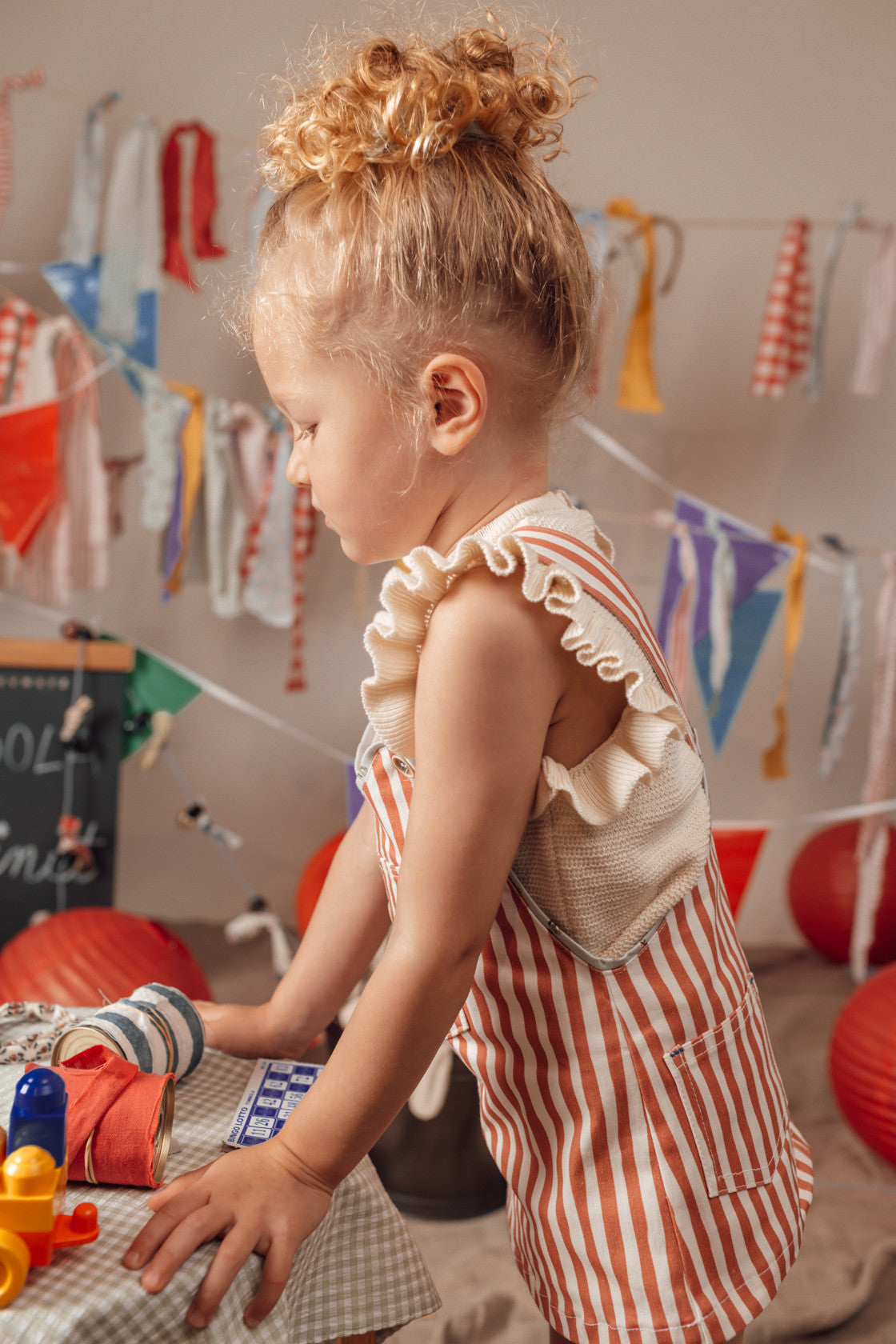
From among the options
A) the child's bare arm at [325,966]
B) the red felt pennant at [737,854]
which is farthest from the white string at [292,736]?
the child's bare arm at [325,966]

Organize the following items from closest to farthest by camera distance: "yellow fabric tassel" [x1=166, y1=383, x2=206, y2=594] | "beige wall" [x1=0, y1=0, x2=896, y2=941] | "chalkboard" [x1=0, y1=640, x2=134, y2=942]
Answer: "chalkboard" [x1=0, y1=640, x2=134, y2=942] < "yellow fabric tassel" [x1=166, y1=383, x2=206, y2=594] < "beige wall" [x1=0, y1=0, x2=896, y2=941]

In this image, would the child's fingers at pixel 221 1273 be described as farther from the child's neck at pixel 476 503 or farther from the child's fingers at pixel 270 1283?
the child's neck at pixel 476 503

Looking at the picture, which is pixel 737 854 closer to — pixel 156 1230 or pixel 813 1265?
pixel 813 1265

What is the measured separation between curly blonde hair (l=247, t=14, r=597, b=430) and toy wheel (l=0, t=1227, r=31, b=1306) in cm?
44

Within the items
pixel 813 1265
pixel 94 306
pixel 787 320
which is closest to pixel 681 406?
pixel 787 320

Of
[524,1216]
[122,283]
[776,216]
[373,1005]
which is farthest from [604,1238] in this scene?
[776,216]

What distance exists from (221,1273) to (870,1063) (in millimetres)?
1345

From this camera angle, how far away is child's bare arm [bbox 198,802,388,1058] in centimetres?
72

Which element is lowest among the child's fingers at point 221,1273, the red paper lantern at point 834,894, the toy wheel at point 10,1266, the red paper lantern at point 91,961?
the red paper lantern at point 834,894

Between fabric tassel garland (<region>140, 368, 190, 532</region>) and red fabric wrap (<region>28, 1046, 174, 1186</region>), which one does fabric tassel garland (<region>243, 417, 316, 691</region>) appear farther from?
red fabric wrap (<region>28, 1046, 174, 1186</region>)

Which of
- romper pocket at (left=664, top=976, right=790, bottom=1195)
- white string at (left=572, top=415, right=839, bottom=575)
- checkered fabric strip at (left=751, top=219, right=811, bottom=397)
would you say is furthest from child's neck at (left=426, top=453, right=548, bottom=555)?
white string at (left=572, top=415, right=839, bottom=575)

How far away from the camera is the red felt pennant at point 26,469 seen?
6.26 feet

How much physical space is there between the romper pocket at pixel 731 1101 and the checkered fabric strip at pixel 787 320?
1.85 metres

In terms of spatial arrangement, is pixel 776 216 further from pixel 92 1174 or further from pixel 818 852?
pixel 92 1174
